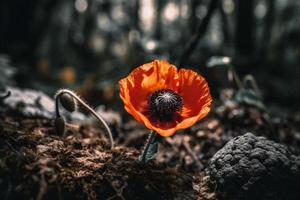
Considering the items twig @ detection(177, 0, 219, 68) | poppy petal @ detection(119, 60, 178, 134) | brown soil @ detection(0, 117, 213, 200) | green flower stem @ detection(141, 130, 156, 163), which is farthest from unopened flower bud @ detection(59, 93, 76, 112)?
twig @ detection(177, 0, 219, 68)

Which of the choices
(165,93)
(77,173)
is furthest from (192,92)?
(77,173)

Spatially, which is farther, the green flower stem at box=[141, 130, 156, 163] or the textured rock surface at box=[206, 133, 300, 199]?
the green flower stem at box=[141, 130, 156, 163]

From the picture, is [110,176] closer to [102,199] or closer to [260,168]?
[102,199]

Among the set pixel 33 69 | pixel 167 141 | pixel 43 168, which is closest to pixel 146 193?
pixel 43 168

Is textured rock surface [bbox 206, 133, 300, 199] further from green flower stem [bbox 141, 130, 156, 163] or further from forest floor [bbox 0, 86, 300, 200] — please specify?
green flower stem [bbox 141, 130, 156, 163]

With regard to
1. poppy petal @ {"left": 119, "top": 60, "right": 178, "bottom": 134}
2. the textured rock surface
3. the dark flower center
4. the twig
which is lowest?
the textured rock surface

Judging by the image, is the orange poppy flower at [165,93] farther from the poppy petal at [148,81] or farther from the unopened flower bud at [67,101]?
the unopened flower bud at [67,101]
